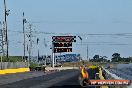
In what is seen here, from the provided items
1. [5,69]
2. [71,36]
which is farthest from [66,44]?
[5,69]

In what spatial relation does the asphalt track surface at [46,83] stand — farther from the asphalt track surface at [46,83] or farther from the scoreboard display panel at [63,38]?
the scoreboard display panel at [63,38]

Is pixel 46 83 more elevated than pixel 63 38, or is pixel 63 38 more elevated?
pixel 63 38

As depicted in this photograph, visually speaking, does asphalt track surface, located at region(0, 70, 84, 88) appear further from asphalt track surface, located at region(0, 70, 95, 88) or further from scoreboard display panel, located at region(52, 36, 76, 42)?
scoreboard display panel, located at region(52, 36, 76, 42)

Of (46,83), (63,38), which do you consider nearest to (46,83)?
(46,83)

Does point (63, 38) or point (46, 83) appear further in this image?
point (63, 38)

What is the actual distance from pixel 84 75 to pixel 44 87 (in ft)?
38.6

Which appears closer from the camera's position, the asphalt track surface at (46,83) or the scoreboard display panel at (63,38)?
the asphalt track surface at (46,83)

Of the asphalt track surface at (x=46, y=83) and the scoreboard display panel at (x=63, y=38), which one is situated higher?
the scoreboard display panel at (x=63, y=38)

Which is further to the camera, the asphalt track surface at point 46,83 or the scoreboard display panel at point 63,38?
the scoreboard display panel at point 63,38

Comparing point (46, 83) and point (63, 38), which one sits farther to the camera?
point (63, 38)

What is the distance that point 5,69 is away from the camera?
8631cm

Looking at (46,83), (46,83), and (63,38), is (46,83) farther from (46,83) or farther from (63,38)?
(63,38)

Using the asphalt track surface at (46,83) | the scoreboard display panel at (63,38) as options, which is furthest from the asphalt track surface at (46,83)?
the scoreboard display panel at (63,38)

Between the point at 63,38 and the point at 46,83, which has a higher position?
the point at 63,38
